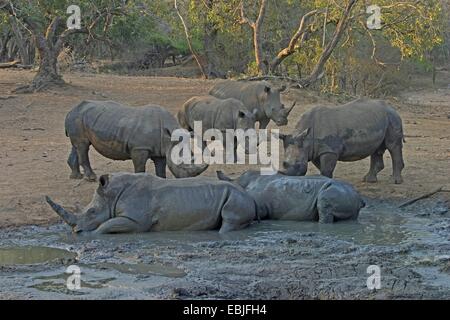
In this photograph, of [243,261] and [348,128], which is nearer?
[243,261]

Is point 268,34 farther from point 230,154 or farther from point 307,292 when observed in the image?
point 307,292

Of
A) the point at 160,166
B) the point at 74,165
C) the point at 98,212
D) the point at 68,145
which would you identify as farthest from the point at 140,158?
the point at 68,145

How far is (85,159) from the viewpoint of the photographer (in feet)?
41.8

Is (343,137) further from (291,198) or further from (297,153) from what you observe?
(291,198)

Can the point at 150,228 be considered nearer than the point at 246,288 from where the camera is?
No

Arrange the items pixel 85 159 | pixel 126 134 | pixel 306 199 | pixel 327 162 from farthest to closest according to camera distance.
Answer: pixel 85 159 → pixel 327 162 → pixel 126 134 → pixel 306 199

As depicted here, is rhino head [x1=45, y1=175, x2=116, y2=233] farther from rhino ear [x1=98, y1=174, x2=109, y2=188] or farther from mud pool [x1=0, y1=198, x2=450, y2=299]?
mud pool [x1=0, y1=198, x2=450, y2=299]

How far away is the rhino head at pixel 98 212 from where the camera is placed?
9883 mm

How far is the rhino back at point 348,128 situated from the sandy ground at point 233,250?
2.09 ft

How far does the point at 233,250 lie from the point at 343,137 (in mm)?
3769

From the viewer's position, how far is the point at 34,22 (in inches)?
833

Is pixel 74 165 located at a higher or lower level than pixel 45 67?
lower

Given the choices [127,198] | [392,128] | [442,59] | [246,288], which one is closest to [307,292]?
[246,288]
